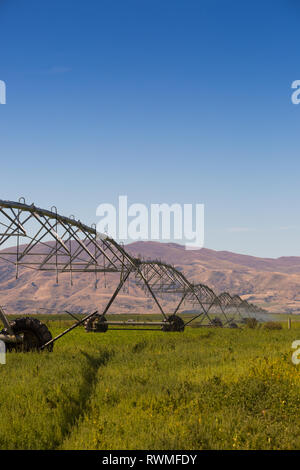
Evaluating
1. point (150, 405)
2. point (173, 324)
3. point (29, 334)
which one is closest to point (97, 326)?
point (173, 324)

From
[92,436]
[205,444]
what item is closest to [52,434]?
[92,436]

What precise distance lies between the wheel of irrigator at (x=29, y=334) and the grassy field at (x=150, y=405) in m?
2.99

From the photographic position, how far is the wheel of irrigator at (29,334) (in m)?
18.6

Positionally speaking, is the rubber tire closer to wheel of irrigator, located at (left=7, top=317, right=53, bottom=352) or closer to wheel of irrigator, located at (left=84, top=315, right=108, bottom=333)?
wheel of irrigator, located at (left=84, top=315, right=108, bottom=333)

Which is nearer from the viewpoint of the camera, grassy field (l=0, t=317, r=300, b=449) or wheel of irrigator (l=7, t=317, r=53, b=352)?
grassy field (l=0, t=317, r=300, b=449)

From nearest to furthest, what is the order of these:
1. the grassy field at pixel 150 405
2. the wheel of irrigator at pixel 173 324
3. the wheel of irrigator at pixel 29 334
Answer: the grassy field at pixel 150 405
the wheel of irrigator at pixel 29 334
the wheel of irrigator at pixel 173 324

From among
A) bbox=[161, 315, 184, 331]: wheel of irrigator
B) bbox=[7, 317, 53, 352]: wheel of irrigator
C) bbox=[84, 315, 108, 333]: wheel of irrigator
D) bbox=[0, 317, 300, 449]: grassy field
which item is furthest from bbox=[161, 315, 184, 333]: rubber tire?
bbox=[0, 317, 300, 449]: grassy field

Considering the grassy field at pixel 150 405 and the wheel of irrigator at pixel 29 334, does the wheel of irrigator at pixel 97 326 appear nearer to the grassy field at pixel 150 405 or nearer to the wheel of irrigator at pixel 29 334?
the wheel of irrigator at pixel 29 334

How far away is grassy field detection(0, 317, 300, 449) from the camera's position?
7.77 metres

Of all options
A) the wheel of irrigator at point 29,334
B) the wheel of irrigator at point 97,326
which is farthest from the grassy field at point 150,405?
the wheel of irrigator at point 97,326

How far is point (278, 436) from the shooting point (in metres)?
7.91

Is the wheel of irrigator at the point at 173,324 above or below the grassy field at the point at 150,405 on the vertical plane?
below

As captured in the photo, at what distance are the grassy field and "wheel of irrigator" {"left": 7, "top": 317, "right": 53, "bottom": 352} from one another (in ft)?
9.81

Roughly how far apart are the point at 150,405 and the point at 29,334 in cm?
1009
